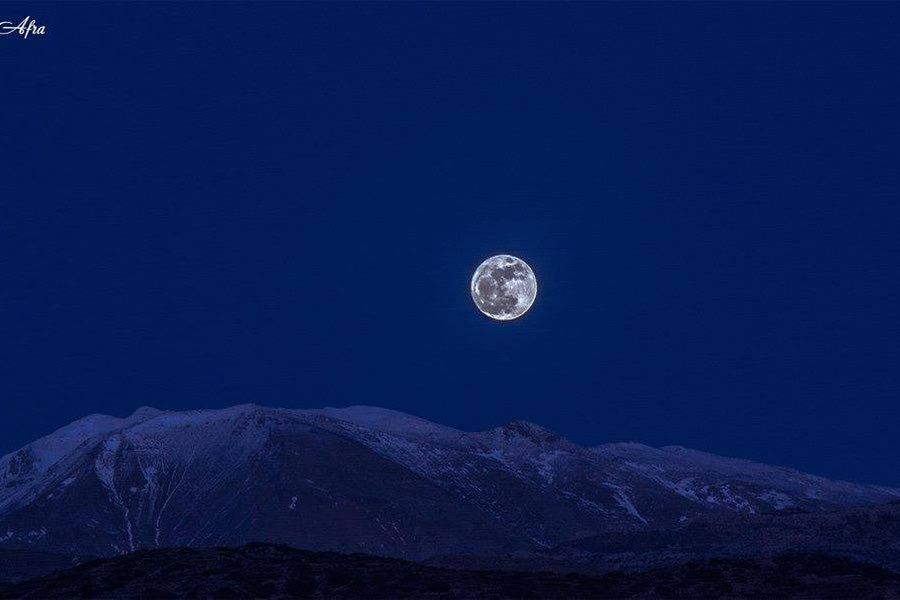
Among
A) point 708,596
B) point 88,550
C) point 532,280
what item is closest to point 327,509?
point 88,550

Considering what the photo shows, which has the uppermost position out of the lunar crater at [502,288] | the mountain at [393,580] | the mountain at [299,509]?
the lunar crater at [502,288]

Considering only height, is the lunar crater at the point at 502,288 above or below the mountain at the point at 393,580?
above

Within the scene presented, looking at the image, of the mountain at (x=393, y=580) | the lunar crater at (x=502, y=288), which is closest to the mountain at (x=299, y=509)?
the lunar crater at (x=502, y=288)

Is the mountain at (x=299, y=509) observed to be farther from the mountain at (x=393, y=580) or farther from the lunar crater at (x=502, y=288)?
the mountain at (x=393, y=580)

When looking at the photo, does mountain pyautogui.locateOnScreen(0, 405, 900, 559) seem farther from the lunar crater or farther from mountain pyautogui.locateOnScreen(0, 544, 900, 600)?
mountain pyautogui.locateOnScreen(0, 544, 900, 600)

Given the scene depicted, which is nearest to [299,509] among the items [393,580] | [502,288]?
[502,288]

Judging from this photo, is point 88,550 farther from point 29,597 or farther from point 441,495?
point 29,597

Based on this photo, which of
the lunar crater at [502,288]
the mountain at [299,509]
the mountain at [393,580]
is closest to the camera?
the mountain at [393,580]

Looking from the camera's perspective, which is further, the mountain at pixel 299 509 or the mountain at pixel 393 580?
the mountain at pixel 299 509

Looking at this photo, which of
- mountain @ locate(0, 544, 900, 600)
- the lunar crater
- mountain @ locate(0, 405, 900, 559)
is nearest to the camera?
mountain @ locate(0, 544, 900, 600)

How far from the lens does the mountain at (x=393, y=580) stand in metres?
47.9

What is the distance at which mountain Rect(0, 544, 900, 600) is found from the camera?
4788cm

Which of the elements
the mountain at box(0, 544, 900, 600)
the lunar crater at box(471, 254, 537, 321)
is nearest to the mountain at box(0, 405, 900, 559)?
the lunar crater at box(471, 254, 537, 321)

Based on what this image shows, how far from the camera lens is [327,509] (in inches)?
6506
